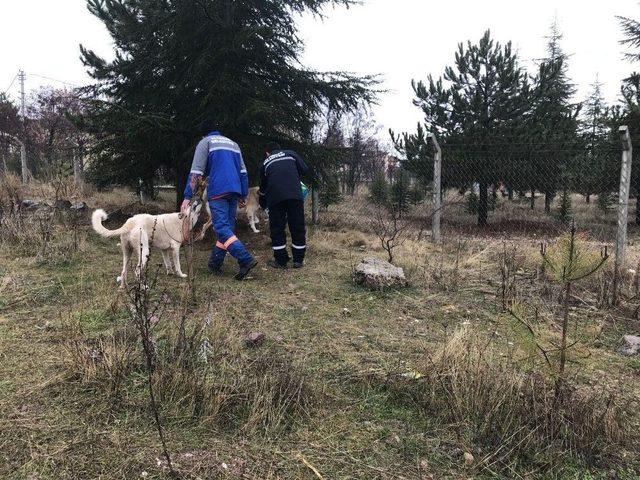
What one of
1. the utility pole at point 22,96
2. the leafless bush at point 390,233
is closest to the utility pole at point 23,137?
the utility pole at point 22,96

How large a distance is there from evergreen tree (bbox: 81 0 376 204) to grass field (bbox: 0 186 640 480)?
3.32m

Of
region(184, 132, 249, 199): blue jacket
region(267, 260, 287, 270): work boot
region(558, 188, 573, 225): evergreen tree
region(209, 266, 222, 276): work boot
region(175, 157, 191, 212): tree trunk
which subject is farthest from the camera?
region(558, 188, 573, 225): evergreen tree

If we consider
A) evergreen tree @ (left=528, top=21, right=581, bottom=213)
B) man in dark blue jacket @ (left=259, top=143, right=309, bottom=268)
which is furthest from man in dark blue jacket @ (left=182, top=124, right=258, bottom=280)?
evergreen tree @ (left=528, top=21, right=581, bottom=213)

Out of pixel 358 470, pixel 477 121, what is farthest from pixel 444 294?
pixel 477 121

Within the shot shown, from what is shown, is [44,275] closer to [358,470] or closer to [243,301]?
[243,301]

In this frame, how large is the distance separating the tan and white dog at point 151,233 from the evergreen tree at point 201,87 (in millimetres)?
2099

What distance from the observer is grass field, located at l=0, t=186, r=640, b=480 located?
2115 mm

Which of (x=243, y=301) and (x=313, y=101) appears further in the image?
(x=313, y=101)

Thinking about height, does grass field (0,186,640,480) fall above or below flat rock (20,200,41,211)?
below

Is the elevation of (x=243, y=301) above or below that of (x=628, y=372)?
above

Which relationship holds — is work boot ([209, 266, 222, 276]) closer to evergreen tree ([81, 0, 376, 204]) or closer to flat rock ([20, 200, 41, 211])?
evergreen tree ([81, 0, 376, 204])

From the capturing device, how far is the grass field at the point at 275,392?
2.12 m

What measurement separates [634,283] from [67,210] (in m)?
9.53

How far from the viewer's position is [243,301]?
173 inches
